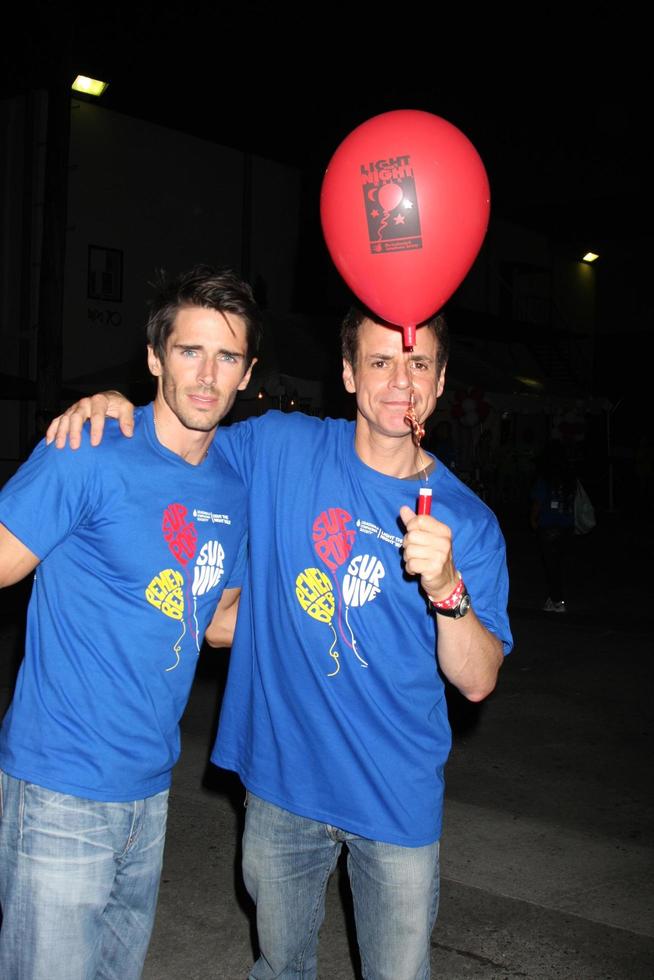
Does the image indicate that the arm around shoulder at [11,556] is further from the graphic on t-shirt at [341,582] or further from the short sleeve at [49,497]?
the graphic on t-shirt at [341,582]

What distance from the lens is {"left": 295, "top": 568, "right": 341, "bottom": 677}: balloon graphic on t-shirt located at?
2.35 meters

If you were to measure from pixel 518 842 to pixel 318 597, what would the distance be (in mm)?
2445

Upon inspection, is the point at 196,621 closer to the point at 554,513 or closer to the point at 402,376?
the point at 402,376

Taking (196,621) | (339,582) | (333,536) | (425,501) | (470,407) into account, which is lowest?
(196,621)

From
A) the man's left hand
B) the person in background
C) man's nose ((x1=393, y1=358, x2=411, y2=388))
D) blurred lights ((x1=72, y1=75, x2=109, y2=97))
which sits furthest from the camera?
blurred lights ((x1=72, y1=75, x2=109, y2=97))

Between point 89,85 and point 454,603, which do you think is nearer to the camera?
point 454,603

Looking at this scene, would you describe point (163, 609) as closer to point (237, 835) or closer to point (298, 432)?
point (298, 432)

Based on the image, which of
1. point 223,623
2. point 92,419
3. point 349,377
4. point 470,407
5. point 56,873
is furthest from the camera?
point 470,407

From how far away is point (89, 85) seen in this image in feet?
48.8

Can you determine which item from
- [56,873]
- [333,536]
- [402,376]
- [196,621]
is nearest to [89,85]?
[402,376]

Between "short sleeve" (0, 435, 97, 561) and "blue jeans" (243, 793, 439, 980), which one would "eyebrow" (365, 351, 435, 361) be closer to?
"short sleeve" (0, 435, 97, 561)

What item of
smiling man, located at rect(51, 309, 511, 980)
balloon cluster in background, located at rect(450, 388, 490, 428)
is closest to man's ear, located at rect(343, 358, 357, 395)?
smiling man, located at rect(51, 309, 511, 980)

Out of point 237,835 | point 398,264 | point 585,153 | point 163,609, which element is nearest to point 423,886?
point 163,609

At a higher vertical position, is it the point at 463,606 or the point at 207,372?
the point at 207,372
